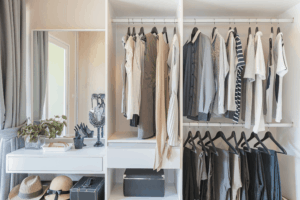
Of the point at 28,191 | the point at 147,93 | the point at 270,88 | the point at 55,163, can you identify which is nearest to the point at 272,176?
the point at 270,88

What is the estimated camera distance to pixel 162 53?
5.66 ft

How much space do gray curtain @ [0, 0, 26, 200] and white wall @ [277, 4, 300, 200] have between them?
2604 millimetres

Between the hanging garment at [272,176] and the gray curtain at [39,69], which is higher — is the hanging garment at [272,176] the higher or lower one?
the lower one

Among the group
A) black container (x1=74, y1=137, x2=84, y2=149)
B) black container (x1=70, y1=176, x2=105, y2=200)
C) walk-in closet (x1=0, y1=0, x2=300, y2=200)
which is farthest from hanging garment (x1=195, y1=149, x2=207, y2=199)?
black container (x1=74, y1=137, x2=84, y2=149)

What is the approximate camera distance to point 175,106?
167 cm

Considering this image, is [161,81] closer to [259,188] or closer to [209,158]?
[209,158]

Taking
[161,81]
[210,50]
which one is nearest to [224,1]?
[210,50]

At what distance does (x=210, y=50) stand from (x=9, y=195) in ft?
7.12

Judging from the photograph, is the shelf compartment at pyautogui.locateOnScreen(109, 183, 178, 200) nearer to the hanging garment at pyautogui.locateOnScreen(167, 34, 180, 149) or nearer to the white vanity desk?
the white vanity desk

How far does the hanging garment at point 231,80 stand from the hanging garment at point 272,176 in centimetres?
52

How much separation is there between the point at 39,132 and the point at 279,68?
2270mm

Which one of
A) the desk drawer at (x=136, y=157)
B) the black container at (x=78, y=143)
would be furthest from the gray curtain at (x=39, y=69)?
the desk drawer at (x=136, y=157)

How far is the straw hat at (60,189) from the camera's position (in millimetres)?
1802

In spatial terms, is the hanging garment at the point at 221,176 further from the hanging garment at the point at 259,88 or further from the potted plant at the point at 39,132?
the potted plant at the point at 39,132
